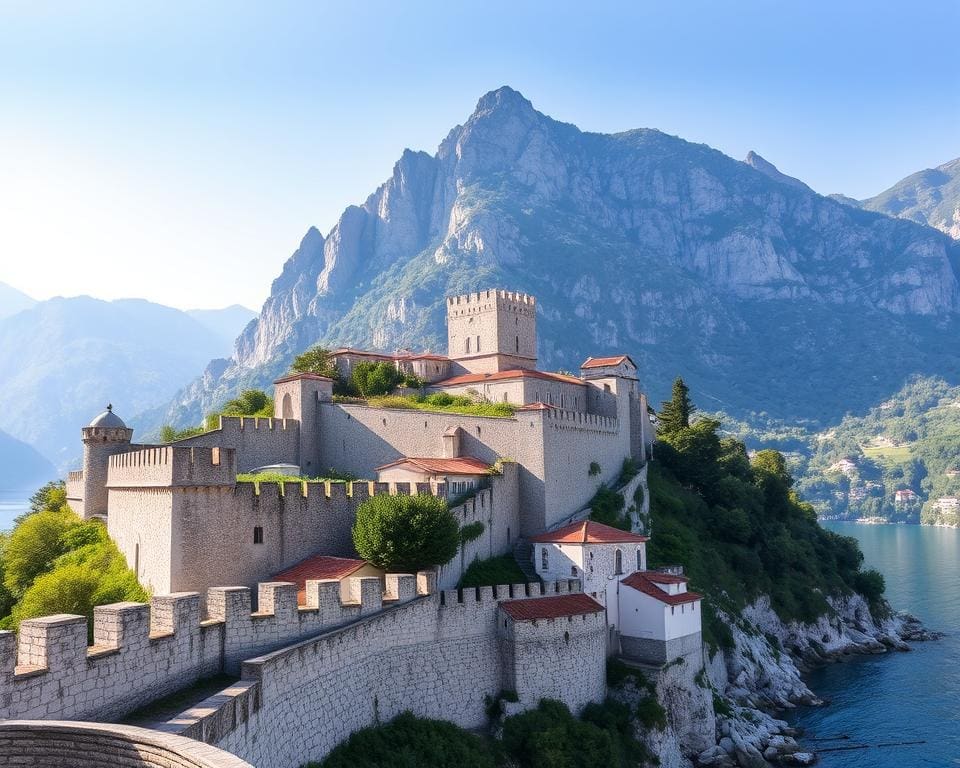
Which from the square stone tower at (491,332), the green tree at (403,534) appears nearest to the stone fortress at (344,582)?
the square stone tower at (491,332)

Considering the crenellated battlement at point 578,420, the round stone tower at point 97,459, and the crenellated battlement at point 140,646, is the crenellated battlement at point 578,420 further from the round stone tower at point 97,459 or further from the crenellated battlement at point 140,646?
the crenellated battlement at point 140,646

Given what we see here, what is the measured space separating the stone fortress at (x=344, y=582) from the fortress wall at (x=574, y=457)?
6.1 inches

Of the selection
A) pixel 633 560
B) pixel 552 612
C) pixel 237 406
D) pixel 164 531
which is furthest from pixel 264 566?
pixel 237 406

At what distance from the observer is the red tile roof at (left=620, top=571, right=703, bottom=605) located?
128ft

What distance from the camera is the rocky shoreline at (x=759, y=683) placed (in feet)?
127

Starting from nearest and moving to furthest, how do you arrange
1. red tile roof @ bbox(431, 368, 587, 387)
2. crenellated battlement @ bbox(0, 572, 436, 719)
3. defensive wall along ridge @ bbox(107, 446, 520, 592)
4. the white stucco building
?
1. crenellated battlement @ bbox(0, 572, 436, 719)
2. defensive wall along ridge @ bbox(107, 446, 520, 592)
3. the white stucco building
4. red tile roof @ bbox(431, 368, 587, 387)

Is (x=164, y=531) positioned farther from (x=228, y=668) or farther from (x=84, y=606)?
(x=228, y=668)

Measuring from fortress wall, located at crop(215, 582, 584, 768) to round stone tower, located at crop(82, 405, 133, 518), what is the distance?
17106mm

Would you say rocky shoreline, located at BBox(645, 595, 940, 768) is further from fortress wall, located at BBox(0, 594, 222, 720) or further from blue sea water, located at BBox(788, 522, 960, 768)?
fortress wall, located at BBox(0, 594, 222, 720)

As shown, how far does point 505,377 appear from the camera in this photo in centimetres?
5438

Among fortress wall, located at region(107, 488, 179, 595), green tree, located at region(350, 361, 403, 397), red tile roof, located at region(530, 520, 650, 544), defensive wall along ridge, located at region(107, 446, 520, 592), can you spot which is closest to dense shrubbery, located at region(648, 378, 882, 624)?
red tile roof, located at region(530, 520, 650, 544)

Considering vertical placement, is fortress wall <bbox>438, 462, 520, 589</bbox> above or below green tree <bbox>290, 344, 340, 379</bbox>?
below

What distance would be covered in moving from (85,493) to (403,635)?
18588mm

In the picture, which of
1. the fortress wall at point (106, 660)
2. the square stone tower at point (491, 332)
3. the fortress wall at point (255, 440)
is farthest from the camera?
the square stone tower at point (491, 332)
